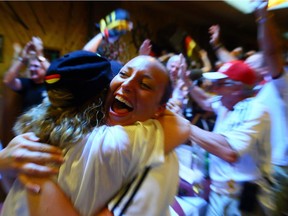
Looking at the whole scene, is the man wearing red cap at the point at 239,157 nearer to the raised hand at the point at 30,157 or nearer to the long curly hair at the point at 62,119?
the long curly hair at the point at 62,119

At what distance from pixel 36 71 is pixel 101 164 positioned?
194 cm

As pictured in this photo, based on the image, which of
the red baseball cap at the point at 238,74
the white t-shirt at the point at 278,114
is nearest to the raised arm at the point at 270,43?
the white t-shirt at the point at 278,114

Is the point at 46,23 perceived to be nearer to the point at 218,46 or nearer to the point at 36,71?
the point at 36,71

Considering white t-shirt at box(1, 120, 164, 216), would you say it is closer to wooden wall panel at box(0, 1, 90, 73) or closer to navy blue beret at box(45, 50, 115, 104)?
navy blue beret at box(45, 50, 115, 104)

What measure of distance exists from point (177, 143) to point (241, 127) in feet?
2.22

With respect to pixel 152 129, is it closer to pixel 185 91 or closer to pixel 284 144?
pixel 284 144

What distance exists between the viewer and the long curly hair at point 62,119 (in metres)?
0.80

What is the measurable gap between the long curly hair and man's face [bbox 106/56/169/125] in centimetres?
4

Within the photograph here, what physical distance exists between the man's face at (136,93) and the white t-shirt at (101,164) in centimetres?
12

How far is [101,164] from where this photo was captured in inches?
28.2

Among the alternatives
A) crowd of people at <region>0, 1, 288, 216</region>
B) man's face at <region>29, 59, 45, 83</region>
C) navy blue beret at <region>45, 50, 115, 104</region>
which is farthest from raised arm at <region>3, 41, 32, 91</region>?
navy blue beret at <region>45, 50, 115, 104</region>

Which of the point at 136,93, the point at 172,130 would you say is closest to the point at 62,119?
the point at 136,93

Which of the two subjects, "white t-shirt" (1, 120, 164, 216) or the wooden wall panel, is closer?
"white t-shirt" (1, 120, 164, 216)

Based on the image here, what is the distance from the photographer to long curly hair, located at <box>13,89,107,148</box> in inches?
31.3
